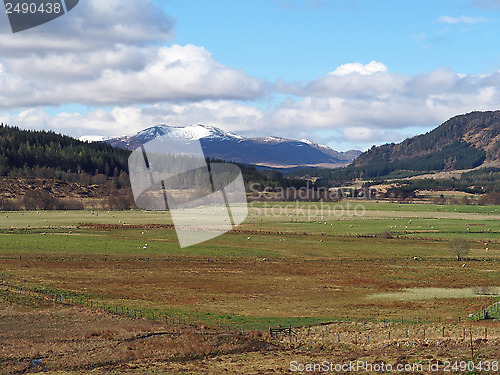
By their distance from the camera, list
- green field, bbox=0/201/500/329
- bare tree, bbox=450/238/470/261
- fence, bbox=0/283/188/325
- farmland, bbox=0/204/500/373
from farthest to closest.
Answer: bare tree, bbox=450/238/470/261 < green field, bbox=0/201/500/329 < fence, bbox=0/283/188/325 < farmland, bbox=0/204/500/373

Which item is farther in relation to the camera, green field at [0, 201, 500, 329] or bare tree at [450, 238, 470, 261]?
bare tree at [450, 238, 470, 261]

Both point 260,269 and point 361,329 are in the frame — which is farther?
point 260,269

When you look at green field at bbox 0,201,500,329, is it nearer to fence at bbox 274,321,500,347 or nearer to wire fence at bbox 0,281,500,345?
wire fence at bbox 0,281,500,345

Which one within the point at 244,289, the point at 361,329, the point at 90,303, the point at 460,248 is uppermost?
the point at 90,303

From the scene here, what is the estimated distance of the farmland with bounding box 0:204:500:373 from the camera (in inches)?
1506

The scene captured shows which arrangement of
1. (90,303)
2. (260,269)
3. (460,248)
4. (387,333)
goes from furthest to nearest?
(460,248), (260,269), (90,303), (387,333)

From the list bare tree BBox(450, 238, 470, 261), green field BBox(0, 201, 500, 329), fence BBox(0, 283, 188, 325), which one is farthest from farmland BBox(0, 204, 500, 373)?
bare tree BBox(450, 238, 470, 261)

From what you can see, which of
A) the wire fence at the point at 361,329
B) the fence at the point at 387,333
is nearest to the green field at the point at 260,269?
the wire fence at the point at 361,329

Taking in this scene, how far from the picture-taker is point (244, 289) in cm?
6194

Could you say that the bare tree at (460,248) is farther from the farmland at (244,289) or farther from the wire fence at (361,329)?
the wire fence at (361,329)

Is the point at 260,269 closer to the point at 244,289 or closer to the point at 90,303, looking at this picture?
the point at 244,289

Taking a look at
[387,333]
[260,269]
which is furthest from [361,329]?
[260,269]

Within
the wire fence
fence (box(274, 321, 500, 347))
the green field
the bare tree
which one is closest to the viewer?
fence (box(274, 321, 500, 347))

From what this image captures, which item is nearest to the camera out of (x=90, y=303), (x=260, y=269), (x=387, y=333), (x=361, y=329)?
(x=387, y=333)
